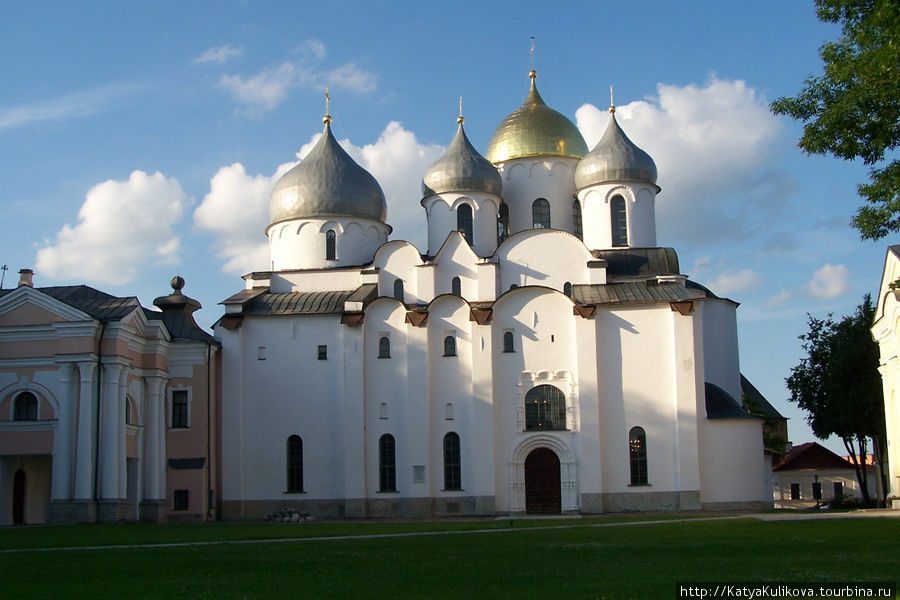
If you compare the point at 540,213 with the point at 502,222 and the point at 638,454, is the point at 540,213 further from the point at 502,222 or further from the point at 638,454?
the point at 638,454

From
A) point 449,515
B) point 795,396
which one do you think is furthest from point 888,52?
point 795,396

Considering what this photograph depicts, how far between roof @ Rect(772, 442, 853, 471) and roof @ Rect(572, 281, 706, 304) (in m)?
23.1

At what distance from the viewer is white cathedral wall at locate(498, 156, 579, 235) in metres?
46.2

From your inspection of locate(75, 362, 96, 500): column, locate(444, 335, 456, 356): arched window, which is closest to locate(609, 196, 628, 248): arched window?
locate(444, 335, 456, 356): arched window

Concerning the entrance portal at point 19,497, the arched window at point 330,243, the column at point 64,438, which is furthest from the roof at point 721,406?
the entrance portal at point 19,497

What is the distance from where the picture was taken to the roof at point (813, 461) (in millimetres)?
59594

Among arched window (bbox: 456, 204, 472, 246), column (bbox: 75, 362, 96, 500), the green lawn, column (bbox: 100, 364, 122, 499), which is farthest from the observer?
arched window (bbox: 456, 204, 472, 246)

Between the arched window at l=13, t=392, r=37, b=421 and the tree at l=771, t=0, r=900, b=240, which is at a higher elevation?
the tree at l=771, t=0, r=900, b=240

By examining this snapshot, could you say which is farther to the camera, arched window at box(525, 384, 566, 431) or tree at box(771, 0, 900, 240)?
arched window at box(525, 384, 566, 431)

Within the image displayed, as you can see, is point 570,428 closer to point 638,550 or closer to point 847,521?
point 847,521

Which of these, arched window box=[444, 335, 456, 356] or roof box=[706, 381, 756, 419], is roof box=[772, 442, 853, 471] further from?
arched window box=[444, 335, 456, 356]

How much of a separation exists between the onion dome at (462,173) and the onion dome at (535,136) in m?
2.49

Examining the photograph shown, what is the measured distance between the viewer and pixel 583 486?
38656 millimetres

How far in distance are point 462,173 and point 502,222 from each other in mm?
3979
